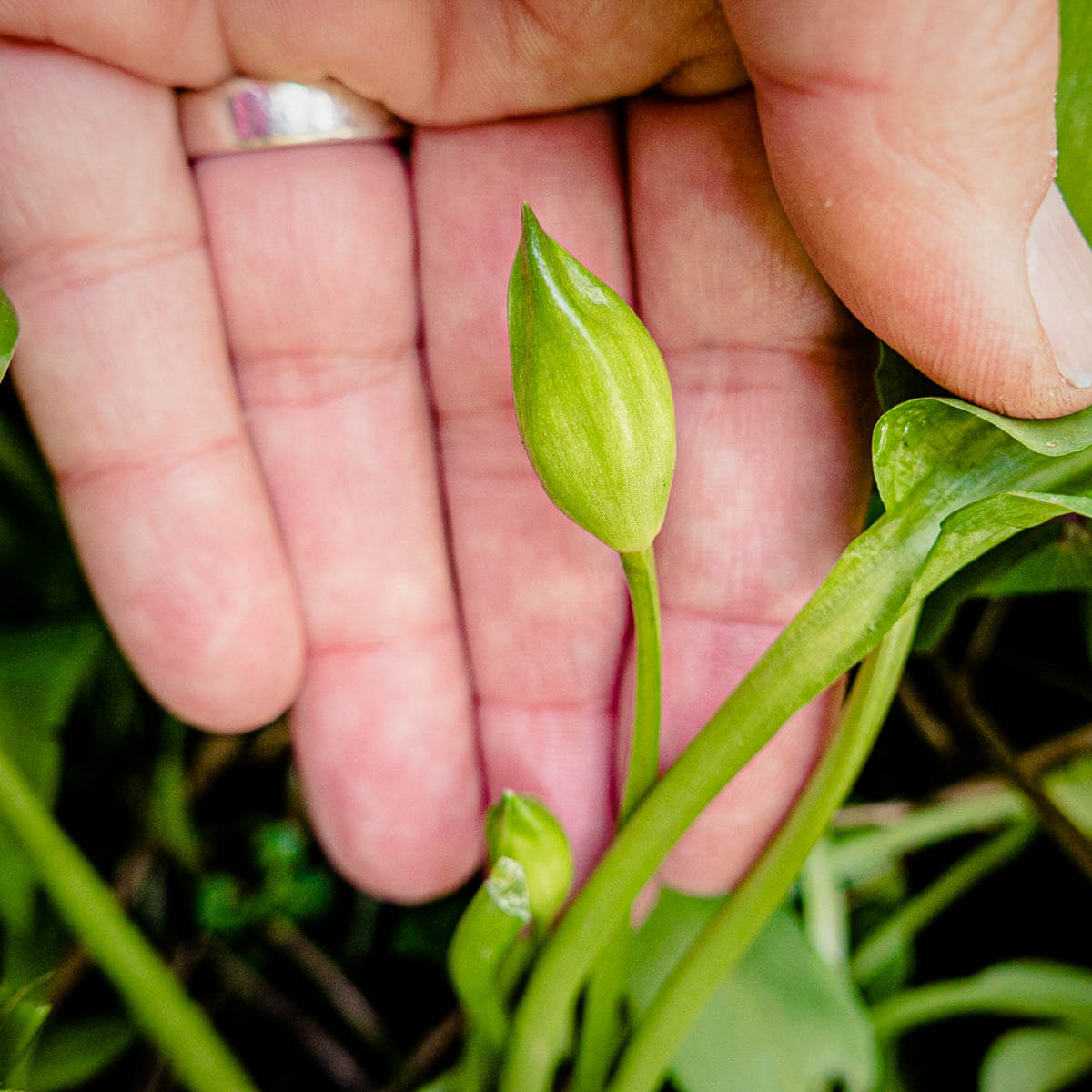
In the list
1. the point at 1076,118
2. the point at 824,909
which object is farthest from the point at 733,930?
the point at 1076,118

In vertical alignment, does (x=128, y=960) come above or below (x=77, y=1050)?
above

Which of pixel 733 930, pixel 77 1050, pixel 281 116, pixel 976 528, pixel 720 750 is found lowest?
pixel 77 1050

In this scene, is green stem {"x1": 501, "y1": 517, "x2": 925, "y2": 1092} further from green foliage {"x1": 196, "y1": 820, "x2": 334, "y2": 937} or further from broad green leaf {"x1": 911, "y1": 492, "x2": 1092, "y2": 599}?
green foliage {"x1": 196, "y1": 820, "x2": 334, "y2": 937}

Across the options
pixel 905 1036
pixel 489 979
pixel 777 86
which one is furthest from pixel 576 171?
pixel 905 1036

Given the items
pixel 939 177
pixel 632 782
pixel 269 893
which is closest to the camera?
pixel 939 177

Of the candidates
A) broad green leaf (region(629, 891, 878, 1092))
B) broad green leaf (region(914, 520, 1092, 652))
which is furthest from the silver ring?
broad green leaf (region(629, 891, 878, 1092))

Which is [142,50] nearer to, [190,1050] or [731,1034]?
[190,1050]

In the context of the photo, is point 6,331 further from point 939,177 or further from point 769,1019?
point 769,1019
